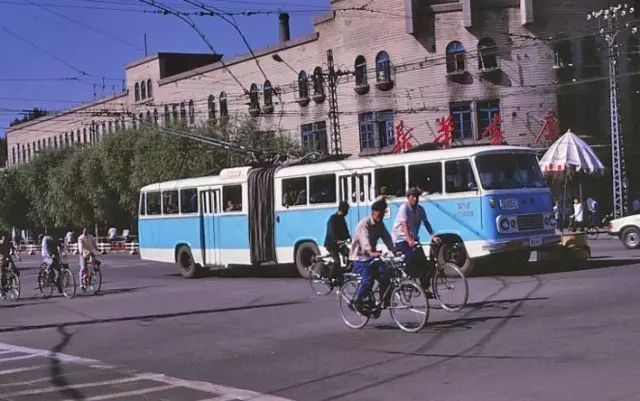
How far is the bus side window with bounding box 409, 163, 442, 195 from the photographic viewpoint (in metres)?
19.8

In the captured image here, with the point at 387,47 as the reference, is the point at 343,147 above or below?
below

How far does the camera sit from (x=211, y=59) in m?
75.2

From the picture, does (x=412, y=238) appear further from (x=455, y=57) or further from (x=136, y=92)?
(x=136, y=92)

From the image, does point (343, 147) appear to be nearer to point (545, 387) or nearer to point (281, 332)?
point (281, 332)

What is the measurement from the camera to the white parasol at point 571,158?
37.4m

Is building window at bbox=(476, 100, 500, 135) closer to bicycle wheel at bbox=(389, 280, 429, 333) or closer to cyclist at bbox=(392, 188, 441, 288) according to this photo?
cyclist at bbox=(392, 188, 441, 288)

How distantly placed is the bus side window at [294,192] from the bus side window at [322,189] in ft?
0.91

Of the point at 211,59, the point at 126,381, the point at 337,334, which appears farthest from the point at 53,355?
the point at 211,59

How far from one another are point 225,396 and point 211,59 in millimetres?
68727

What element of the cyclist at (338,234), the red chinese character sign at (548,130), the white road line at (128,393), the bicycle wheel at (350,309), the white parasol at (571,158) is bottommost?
the white road line at (128,393)

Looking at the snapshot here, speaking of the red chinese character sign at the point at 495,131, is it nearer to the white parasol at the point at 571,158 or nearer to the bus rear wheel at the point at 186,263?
the white parasol at the point at 571,158

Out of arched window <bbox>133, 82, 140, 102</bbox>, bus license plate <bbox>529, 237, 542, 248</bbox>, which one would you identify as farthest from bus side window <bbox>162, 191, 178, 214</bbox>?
arched window <bbox>133, 82, 140, 102</bbox>

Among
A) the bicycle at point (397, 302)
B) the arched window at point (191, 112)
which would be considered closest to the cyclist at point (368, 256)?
the bicycle at point (397, 302)

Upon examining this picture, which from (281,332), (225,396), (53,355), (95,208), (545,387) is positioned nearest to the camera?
(545,387)
